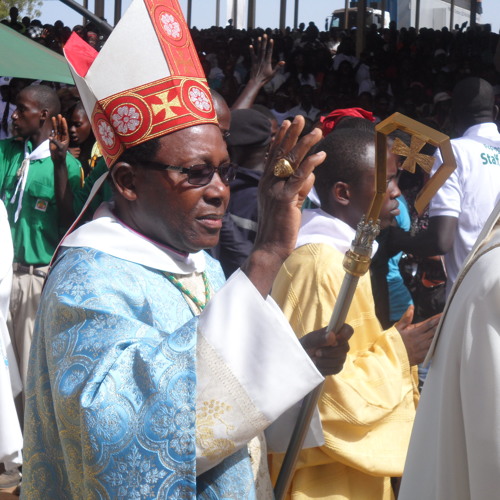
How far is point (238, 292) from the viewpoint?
6.15 ft

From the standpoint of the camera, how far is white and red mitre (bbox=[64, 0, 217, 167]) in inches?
86.9

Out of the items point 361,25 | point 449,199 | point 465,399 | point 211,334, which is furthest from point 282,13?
point 465,399

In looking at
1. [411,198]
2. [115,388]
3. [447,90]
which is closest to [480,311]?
[115,388]

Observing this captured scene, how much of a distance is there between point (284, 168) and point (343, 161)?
47.5 inches

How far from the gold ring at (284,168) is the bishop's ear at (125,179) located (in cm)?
48

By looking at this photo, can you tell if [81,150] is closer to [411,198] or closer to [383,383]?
[411,198]

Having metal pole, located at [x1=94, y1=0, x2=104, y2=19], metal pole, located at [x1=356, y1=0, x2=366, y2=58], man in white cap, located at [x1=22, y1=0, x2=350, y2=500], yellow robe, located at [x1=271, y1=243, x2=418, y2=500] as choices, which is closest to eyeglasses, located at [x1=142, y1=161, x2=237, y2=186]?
man in white cap, located at [x1=22, y1=0, x2=350, y2=500]

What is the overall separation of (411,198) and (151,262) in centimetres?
652

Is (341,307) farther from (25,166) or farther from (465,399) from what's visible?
(25,166)

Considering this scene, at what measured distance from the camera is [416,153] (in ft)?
6.86

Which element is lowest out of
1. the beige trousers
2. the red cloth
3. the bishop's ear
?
the beige trousers

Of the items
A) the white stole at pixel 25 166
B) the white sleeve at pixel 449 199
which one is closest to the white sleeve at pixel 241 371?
the white sleeve at pixel 449 199

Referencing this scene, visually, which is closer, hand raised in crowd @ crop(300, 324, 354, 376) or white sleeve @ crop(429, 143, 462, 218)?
hand raised in crowd @ crop(300, 324, 354, 376)

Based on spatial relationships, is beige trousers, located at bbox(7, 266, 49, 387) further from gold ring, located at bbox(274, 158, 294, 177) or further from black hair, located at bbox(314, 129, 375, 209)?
gold ring, located at bbox(274, 158, 294, 177)
